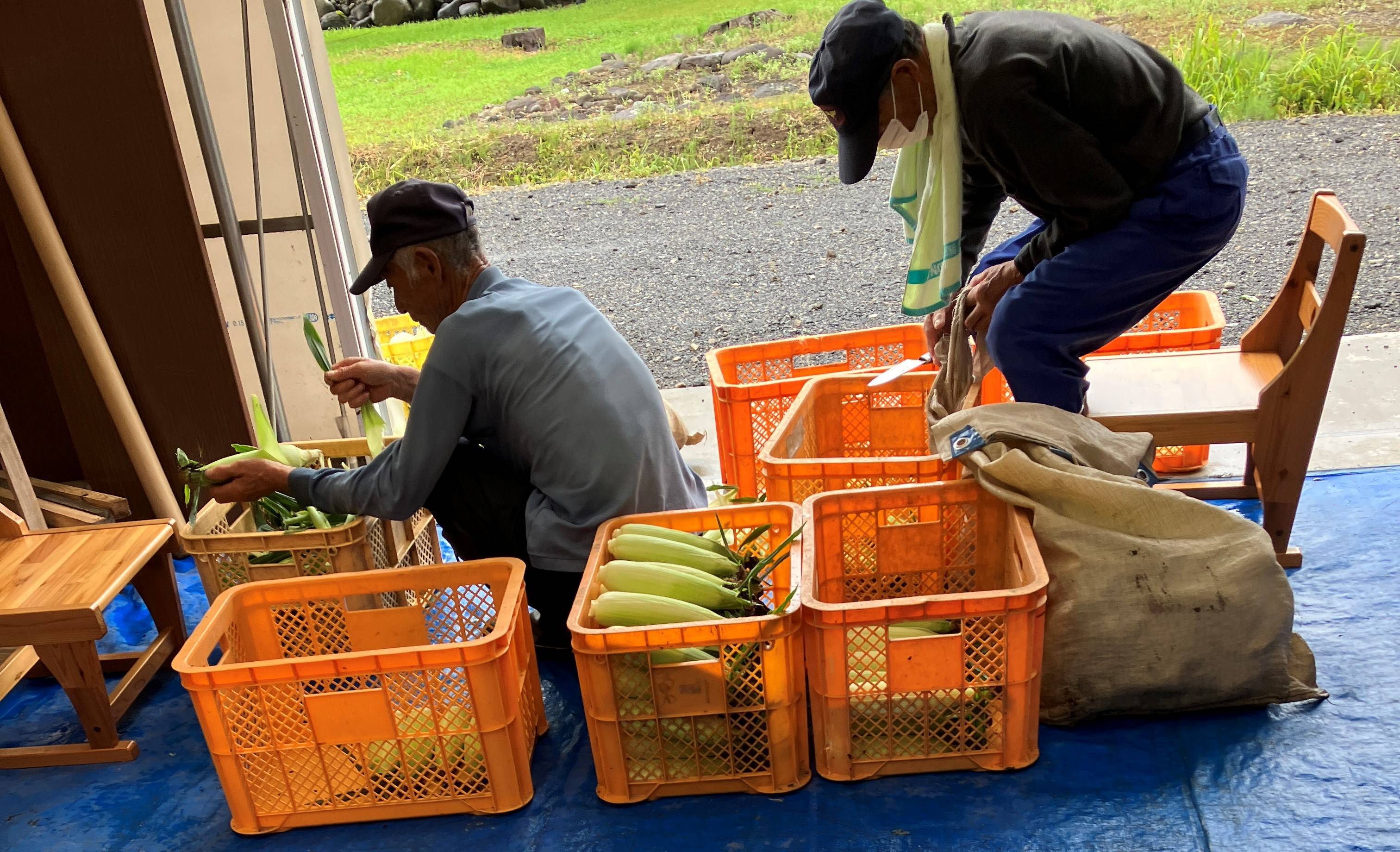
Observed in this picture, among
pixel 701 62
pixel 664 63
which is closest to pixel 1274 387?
pixel 701 62

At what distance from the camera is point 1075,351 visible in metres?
2.58

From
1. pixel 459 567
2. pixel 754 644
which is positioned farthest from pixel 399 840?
pixel 754 644

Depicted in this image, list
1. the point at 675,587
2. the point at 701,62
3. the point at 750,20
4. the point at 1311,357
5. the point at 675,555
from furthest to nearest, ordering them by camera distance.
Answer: the point at 701,62
the point at 750,20
the point at 1311,357
the point at 675,555
the point at 675,587

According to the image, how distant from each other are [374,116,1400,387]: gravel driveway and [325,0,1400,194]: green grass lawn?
214 mm

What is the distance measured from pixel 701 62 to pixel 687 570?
Answer: 6953 mm

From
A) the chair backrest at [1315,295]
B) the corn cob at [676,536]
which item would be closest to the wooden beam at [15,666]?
the corn cob at [676,536]

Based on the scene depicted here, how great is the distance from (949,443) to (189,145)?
2.94 metres

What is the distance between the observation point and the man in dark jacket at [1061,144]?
2.26 meters

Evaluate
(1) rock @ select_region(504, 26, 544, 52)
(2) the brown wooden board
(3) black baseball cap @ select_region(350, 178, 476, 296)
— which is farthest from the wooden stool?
(1) rock @ select_region(504, 26, 544, 52)

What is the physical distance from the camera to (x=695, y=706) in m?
2.04

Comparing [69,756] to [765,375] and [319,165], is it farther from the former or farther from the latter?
[765,375]

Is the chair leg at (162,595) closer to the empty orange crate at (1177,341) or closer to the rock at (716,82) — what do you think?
the empty orange crate at (1177,341)

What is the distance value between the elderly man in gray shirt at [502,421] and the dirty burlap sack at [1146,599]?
33.9 inches

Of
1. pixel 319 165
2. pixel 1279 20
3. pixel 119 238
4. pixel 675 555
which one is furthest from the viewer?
pixel 1279 20
